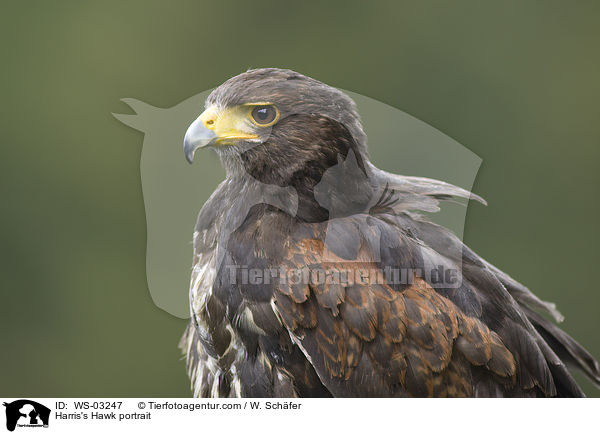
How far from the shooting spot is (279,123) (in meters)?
2.29

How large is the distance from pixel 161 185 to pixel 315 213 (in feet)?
1.95

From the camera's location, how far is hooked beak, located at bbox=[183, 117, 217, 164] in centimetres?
226

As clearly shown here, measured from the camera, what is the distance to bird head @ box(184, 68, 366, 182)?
2.27m

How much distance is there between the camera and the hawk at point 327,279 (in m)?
2.26

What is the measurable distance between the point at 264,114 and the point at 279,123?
59mm

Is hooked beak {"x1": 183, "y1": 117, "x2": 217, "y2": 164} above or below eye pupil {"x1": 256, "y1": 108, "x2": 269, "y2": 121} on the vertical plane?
below

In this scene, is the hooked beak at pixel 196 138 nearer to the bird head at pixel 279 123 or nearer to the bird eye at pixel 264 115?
the bird head at pixel 279 123

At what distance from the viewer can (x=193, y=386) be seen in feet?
9.28
